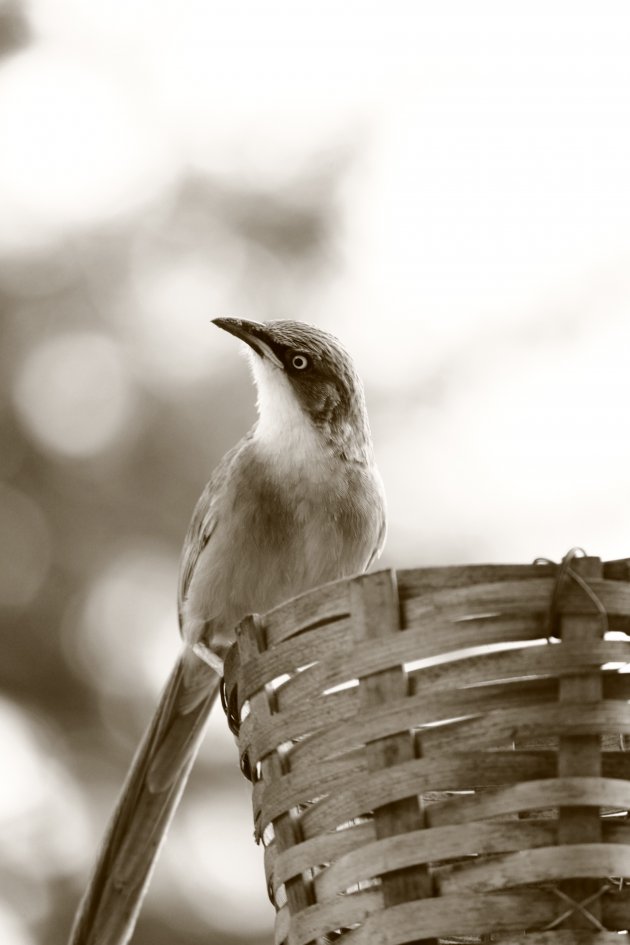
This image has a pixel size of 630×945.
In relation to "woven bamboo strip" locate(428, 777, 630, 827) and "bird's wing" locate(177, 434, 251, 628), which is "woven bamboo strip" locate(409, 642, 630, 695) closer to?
"woven bamboo strip" locate(428, 777, 630, 827)

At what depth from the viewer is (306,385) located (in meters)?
5.06

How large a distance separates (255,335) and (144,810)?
192 cm

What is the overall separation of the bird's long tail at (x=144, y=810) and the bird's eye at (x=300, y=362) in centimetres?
129

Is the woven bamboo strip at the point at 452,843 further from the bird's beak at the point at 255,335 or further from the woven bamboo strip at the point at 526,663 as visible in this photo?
the bird's beak at the point at 255,335

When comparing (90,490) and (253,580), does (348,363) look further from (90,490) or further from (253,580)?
(90,490)

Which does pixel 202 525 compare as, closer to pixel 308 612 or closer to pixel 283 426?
pixel 283 426

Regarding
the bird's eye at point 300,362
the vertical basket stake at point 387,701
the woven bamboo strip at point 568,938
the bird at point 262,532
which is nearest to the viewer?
the woven bamboo strip at point 568,938

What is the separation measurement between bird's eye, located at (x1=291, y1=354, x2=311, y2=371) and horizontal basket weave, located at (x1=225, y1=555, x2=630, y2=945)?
9.01 feet

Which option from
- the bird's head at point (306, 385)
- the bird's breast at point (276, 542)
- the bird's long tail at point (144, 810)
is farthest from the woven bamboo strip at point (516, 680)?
the bird's head at point (306, 385)

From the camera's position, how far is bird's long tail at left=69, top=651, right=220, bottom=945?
366 cm

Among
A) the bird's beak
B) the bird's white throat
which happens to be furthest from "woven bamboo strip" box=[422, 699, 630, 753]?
the bird's beak

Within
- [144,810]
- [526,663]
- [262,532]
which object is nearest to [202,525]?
[262,532]

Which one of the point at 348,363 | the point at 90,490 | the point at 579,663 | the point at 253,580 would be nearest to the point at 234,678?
the point at 579,663

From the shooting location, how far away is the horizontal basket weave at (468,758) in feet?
7.13
